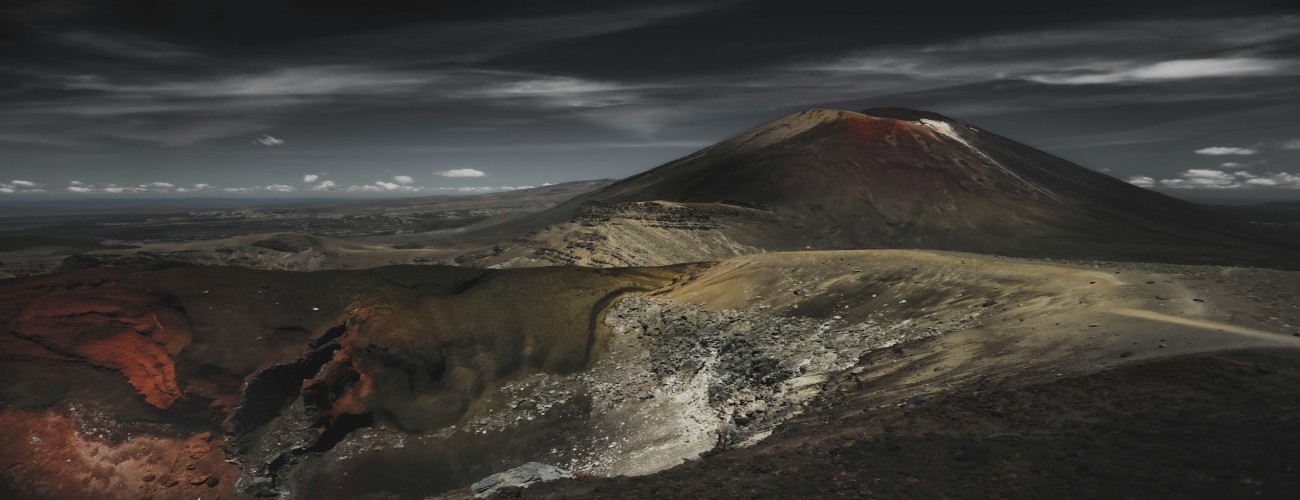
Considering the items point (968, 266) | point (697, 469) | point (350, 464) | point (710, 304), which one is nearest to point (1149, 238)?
point (968, 266)

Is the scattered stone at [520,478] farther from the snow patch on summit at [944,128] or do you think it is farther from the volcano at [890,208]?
the snow patch on summit at [944,128]

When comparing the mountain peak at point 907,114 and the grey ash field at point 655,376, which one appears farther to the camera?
the mountain peak at point 907,114

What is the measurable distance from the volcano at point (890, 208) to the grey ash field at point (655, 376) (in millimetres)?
4314

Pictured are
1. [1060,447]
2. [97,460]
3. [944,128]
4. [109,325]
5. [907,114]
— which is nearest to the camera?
[1060,447]

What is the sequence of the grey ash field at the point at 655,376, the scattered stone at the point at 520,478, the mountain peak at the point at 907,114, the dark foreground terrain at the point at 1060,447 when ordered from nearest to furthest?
the dark foreground terrain at the point at 1060,447
the grey ash field at the point at 655,376
the scattered stone at the point at 520,478
the mountain peak at the point at 907,114

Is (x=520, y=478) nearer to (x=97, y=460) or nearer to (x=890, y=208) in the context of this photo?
(x=97, y=460)

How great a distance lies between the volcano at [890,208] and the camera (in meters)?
68.7

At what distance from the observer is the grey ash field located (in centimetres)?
1357

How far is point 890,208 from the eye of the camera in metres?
94.0

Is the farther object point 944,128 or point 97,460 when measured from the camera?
point 944,128

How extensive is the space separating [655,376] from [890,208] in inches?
2845

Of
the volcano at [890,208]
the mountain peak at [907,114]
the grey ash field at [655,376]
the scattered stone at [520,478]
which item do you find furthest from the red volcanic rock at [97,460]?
the mountain peak at [907,114]

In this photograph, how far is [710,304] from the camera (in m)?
43.1

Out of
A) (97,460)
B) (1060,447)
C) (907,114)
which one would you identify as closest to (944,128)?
(907,114)
